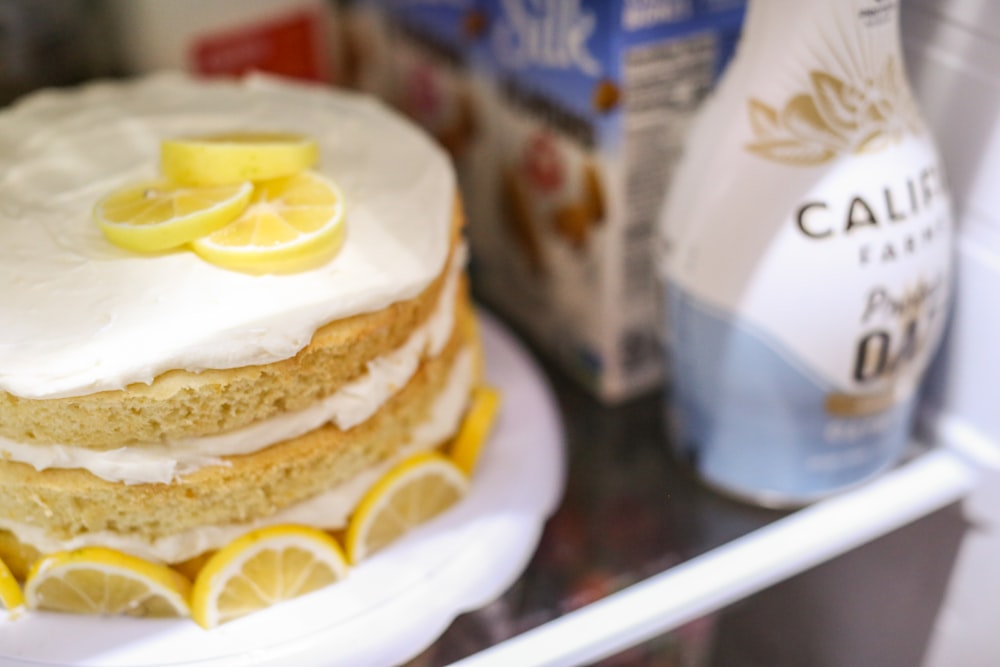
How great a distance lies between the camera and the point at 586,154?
0.88 metres

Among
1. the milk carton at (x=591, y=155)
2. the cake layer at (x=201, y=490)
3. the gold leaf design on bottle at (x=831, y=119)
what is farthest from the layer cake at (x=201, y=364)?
the gold leaf design on bottle at (x=831, y=119)

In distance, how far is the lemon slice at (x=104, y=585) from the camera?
0.69 meters

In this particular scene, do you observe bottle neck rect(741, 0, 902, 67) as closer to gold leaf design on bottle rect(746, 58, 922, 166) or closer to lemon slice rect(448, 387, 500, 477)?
gold leaf design on bottle rect(746, 58, 922, 166)

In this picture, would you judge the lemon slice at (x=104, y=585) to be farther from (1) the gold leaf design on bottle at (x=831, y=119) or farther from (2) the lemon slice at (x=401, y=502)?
(1) the gold leaf design on bottle at (x=831, y=119)

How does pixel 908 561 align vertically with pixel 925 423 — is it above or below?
below

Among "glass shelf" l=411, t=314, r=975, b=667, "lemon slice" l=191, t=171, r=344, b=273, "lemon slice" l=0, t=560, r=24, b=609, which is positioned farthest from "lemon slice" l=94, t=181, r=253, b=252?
"glass shelf" l=411, t=314, r=975, b=667

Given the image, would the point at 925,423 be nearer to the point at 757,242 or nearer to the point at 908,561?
the point at 908,561

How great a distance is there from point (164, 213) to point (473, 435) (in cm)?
30

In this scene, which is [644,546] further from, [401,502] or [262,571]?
[262,571]

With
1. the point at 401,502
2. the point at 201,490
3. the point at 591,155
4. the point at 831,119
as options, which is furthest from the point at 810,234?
the point at 201,490

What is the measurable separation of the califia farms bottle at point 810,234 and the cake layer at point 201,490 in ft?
0.83

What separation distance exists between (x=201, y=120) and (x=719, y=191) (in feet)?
1.44

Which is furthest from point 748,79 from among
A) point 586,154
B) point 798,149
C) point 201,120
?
point 201,120

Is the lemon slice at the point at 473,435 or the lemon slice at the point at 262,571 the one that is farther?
the lemon slice at the point at 473,435
